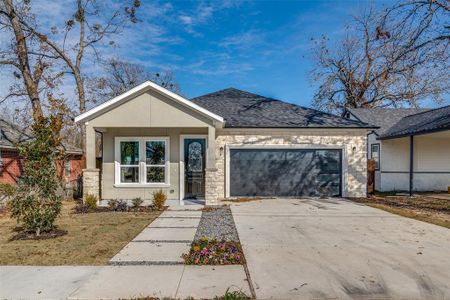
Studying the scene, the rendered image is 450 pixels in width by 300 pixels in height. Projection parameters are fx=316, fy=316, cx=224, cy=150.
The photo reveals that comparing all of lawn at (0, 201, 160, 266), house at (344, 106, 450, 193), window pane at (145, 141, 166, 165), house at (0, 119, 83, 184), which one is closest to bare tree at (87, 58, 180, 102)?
house at (0, 119, 83, 184)

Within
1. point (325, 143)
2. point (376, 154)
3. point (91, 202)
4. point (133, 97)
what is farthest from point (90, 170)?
point (376, 154)

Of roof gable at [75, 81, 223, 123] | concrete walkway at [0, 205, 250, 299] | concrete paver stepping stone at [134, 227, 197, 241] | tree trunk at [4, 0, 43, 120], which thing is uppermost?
tree trunk at [4, 0, 43, 120]

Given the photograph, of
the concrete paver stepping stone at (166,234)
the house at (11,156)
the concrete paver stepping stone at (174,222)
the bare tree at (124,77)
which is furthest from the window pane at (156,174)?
the bare tree at (124,77)

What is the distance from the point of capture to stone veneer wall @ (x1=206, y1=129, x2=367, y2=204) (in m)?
13.7

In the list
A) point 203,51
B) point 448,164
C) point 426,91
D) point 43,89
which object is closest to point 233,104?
point 203,51

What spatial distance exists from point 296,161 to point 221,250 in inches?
346

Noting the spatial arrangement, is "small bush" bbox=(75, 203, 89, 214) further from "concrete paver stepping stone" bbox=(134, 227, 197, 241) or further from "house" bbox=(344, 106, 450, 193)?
"house" bbox=(344, 106, 450, 193)

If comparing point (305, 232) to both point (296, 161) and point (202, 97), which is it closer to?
point (296, 161)

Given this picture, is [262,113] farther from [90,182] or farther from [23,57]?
[23,57]

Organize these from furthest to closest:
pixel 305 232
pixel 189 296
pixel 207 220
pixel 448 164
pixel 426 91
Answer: pixel 426 91 → pixel 448 164 → pixel 207 220 → pixel 305 232 → pixel 189 296

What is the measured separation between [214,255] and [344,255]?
2.35 m

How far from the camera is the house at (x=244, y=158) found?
42.4ft

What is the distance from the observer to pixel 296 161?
1372 cm

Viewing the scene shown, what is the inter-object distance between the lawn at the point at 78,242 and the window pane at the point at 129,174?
324cm
